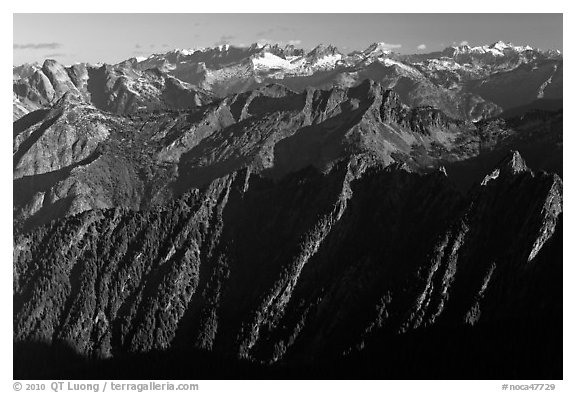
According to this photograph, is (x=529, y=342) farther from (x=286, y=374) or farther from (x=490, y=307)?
(x=286, y=374)

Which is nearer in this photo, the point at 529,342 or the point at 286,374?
the point at 529,342

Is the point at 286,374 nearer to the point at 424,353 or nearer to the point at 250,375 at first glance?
Result: the point at 250,375
